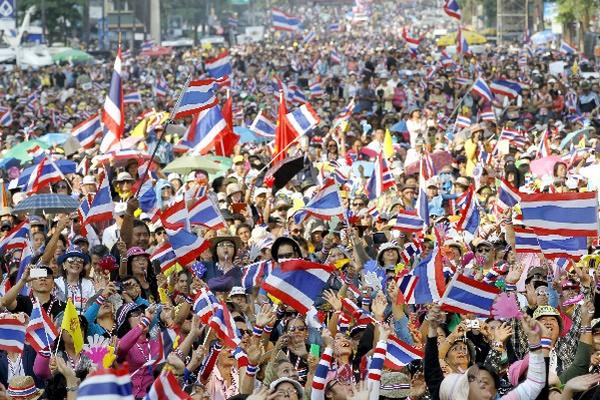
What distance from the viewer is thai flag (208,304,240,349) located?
11516mm

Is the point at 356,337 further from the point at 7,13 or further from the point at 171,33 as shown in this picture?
the point at 171,33

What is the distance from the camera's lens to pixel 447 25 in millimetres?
124188

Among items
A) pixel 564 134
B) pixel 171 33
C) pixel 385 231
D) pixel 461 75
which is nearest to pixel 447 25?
pixel 171 33

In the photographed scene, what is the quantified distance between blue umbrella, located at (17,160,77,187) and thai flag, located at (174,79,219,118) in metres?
3.32

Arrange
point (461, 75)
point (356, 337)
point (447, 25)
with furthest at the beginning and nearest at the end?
point (447, 25) → point (461, 75) → point (356, 337)

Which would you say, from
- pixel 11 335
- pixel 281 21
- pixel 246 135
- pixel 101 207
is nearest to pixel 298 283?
pixel 11 335

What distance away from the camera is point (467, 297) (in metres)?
12.5

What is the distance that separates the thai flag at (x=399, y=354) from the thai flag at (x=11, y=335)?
2.17 meters

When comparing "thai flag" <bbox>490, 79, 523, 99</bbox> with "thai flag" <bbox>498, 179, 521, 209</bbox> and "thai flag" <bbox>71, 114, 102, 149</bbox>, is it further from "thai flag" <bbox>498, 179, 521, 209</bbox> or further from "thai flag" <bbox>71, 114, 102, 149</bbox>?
"thai flag" <bbox>498, 179, 521, 209</bbox>

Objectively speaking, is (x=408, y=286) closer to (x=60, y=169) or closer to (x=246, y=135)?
(x=60, y=169)

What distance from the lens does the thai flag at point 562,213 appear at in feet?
43.3

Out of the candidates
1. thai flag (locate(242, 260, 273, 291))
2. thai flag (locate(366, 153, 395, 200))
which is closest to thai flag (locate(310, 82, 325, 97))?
thai flag (locate(366, 153, 395, 200))

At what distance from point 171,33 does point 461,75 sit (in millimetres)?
76380

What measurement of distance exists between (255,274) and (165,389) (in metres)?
5.45
